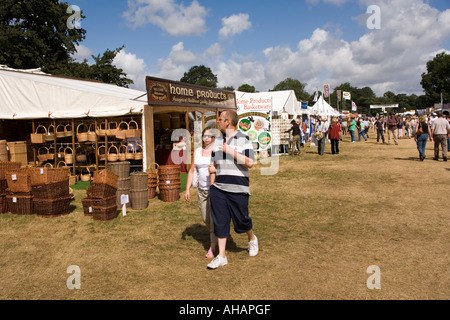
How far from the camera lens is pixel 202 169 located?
4414 millimetres

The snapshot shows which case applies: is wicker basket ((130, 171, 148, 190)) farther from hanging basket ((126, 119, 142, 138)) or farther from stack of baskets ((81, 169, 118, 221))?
hanging basket ((126, 119, 142, 138))

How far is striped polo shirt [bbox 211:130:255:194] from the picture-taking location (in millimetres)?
3852

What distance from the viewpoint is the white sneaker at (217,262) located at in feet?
13.2

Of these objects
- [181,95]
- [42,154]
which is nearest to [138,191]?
[181,95]

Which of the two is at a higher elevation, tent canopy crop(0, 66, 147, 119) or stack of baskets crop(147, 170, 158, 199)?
tent canopy crop(0, 66, 147, 119)

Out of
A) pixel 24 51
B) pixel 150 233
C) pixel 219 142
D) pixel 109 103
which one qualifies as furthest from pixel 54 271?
pixel 24 51

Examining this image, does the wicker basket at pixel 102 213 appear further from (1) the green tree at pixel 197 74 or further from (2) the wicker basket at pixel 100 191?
(1) the green tree at pixel 197 74

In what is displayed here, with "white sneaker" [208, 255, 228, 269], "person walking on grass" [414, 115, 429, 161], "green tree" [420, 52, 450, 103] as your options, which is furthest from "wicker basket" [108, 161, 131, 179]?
"green tree" [420, 52, 450, 103]

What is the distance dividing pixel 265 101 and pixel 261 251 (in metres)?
12.0

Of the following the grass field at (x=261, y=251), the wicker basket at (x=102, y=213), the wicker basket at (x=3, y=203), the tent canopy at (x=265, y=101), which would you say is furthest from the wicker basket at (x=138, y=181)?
the tent canopy at (x=265, y=101)

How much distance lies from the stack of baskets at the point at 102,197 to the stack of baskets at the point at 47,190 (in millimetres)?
695

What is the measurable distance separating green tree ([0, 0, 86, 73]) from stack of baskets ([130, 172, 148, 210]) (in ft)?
70.6

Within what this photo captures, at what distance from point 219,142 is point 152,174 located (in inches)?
189

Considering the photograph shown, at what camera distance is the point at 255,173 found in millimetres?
11930
